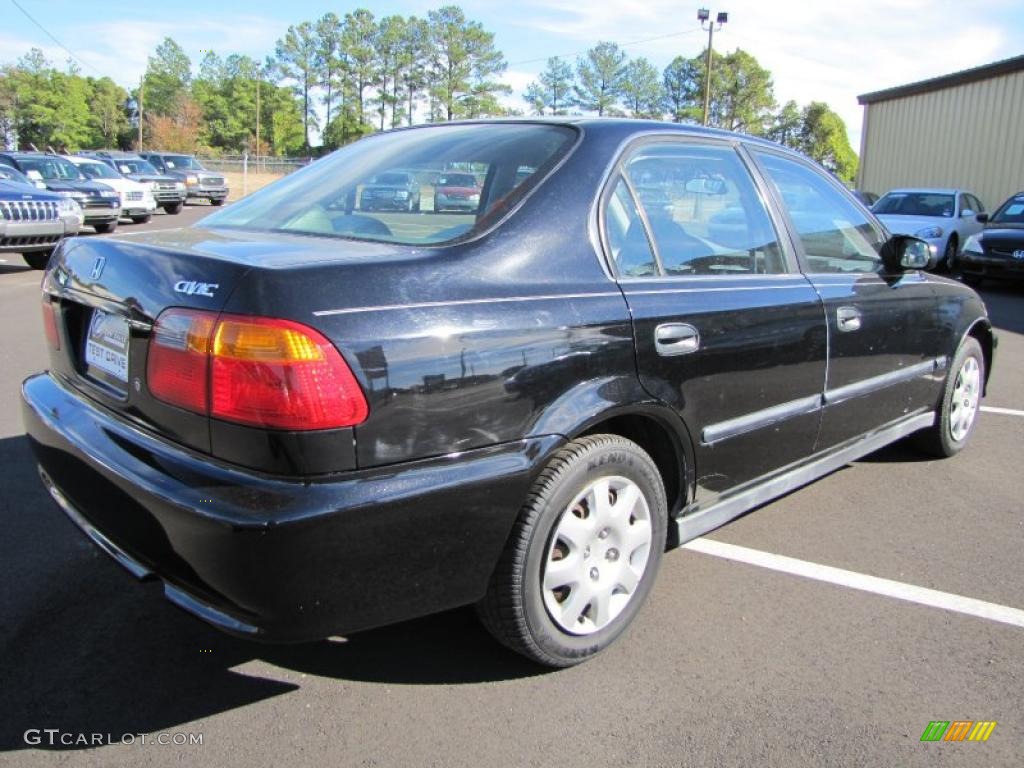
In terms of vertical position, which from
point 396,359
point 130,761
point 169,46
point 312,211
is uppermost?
point 169,46

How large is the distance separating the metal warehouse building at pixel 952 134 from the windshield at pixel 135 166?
23441 millimetres

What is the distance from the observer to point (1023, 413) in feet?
19.6

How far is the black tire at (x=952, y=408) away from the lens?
456cm

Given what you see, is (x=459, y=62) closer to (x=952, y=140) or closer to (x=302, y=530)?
(x=952, y=140)

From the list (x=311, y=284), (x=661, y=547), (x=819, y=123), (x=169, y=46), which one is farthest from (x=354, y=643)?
(x=169, y=46)

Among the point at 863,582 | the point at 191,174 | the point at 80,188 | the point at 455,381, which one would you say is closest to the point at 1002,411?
the point at 863,582

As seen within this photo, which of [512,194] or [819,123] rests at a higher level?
[819,123]

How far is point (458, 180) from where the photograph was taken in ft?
9.39

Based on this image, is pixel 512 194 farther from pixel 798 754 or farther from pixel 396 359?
pixel 798 754

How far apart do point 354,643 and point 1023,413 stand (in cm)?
528

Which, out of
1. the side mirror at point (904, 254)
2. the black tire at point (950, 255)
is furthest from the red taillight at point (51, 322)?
the black tire at point (950, 255)

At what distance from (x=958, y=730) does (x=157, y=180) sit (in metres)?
27.3

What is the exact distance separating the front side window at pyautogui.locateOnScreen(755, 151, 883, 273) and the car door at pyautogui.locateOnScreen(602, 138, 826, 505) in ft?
0.72

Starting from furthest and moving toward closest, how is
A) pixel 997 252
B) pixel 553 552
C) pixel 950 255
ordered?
pixel 950 255
pixel 997 252
pixel 553 552
